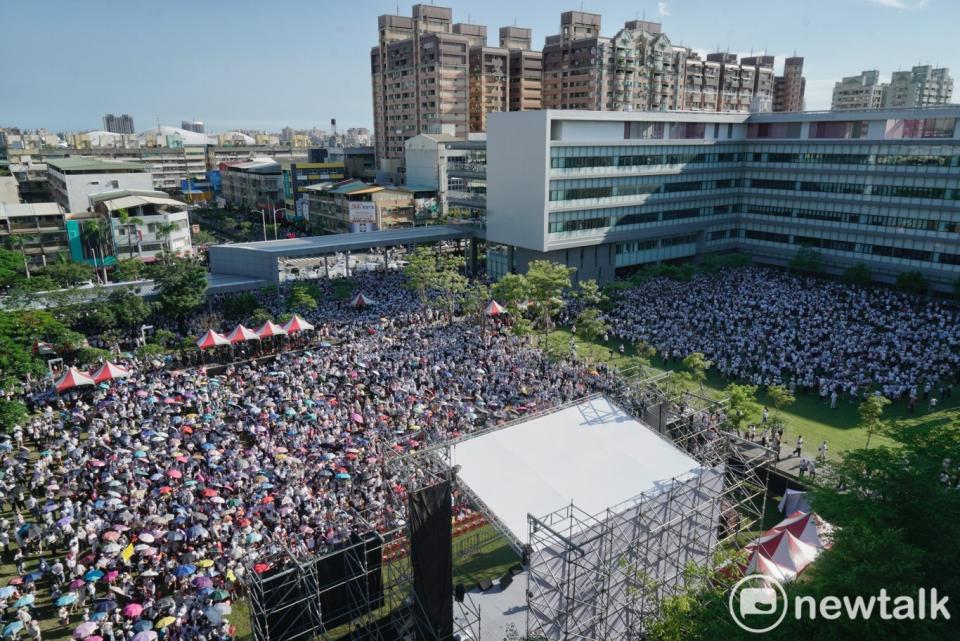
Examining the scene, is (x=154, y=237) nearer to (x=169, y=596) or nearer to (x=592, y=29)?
(x=169, y=596)

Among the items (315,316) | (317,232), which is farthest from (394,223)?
(315,316)

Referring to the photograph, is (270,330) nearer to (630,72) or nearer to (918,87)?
(630,72)

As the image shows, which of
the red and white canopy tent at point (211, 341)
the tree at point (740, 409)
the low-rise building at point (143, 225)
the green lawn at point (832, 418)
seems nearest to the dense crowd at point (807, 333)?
the green lawn at point (832, 418)

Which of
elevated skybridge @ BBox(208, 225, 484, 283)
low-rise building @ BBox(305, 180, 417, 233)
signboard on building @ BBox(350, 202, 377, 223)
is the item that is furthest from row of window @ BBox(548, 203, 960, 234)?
signboard on building @ BBox(350, 202, 377, 223)

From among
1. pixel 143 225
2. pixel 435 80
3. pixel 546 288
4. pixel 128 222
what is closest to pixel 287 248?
pixel 546 288

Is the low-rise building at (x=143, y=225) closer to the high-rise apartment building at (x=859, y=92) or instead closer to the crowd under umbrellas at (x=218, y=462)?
the crowd under umbrellas at (x=218, y=462)

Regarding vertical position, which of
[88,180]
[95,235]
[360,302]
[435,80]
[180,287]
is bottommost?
[360,302]

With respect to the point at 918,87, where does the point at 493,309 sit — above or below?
below
